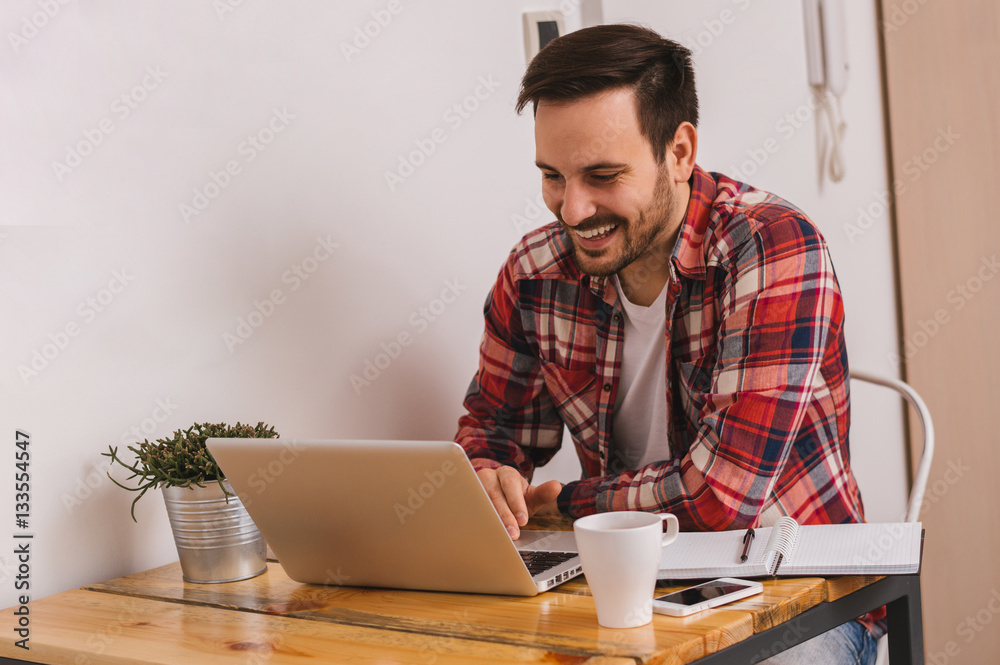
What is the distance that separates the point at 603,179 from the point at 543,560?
545mm

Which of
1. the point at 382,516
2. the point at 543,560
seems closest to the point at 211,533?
the point at 382,516

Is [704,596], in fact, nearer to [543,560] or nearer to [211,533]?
[543,560]

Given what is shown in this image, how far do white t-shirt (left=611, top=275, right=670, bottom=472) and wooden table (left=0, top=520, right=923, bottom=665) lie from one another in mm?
481

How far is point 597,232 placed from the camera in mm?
1288

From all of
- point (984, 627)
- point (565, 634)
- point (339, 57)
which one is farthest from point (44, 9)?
point (984, 627)

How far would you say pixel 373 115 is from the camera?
1470 mm

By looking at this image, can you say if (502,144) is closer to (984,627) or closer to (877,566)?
(877,566)

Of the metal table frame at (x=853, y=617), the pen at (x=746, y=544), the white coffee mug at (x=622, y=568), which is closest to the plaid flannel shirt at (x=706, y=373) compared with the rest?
the pen at (x=746, y=544)

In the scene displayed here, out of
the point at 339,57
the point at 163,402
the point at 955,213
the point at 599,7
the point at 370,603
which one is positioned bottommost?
the point at 370,603

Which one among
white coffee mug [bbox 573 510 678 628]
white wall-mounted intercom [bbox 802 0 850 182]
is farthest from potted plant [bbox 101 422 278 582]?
white wall-mounted intercom [bbox 802 0 850 182]

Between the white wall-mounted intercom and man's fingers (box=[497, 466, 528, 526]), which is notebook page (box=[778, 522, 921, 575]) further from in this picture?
the white wall-mounted intercom

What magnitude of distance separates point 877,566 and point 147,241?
0.94m

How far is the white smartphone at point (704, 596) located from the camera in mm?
779

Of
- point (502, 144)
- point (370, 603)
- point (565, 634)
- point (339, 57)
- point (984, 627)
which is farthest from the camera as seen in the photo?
point (984, 627)
